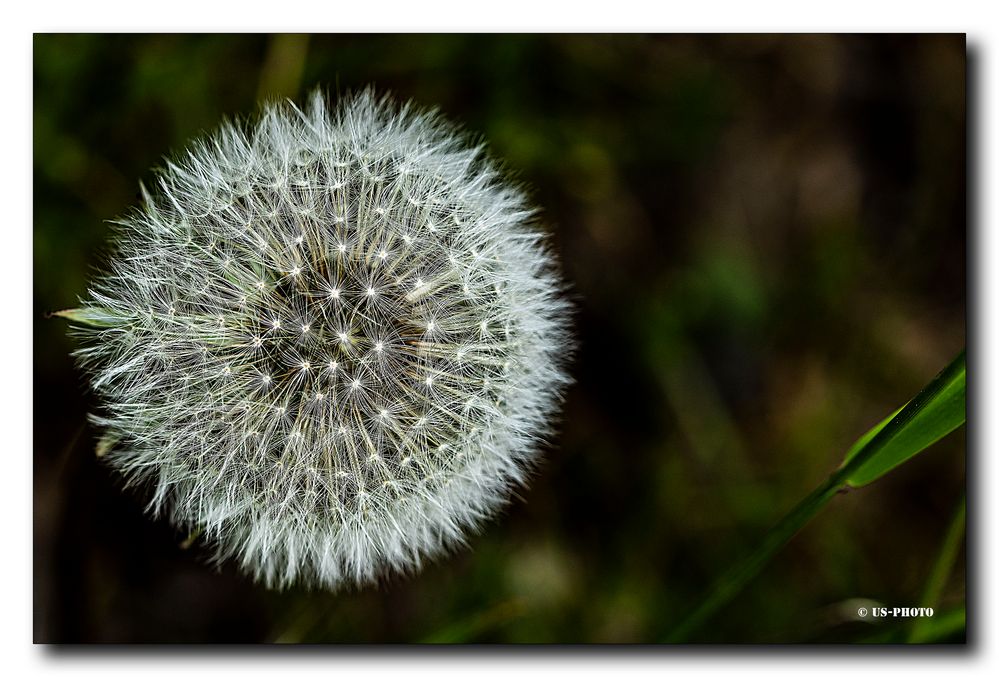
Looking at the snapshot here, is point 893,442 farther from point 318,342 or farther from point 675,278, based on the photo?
point 675,278

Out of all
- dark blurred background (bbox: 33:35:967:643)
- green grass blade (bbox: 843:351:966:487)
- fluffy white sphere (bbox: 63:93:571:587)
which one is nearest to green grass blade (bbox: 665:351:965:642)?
green grass blade (bbox: 843:351:966:487)

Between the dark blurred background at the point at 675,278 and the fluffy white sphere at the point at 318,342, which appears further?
the dark blurred background at the point at 675,278

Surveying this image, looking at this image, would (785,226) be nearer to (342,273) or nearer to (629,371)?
(629,371)

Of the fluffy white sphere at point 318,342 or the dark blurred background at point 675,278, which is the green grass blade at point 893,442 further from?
the dark blurred background at point 675,278

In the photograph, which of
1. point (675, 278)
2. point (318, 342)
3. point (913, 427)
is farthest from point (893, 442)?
point (675, 278)

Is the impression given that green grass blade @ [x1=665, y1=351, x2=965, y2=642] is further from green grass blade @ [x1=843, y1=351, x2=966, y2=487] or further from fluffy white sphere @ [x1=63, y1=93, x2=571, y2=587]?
fluffy white sphere @ [x1=63, y1=93, x2=571, y2=587]

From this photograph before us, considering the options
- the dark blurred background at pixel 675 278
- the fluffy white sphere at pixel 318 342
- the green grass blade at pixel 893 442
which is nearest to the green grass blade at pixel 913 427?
the green grass blade at pixel 893 442
